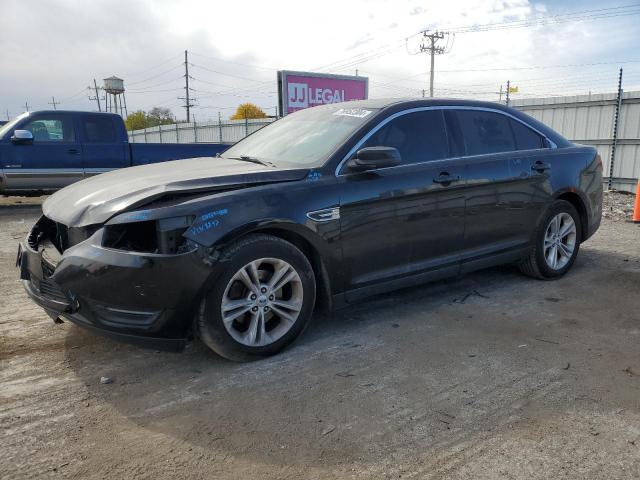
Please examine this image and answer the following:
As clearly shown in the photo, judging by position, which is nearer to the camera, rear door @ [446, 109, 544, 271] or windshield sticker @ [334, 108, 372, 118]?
windshield sticker @ [334, 108, 372, 118]

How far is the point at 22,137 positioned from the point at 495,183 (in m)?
8.73

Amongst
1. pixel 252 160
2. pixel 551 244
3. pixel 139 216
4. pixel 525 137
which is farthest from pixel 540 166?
pixel 139 216

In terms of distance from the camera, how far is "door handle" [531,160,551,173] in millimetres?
4875

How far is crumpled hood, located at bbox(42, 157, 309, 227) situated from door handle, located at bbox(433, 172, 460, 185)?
3.79ft

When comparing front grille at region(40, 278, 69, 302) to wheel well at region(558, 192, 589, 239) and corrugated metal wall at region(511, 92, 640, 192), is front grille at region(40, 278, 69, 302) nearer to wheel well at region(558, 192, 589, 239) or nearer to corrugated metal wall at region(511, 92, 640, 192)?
wheel well at region(558, 192, 589, 239)

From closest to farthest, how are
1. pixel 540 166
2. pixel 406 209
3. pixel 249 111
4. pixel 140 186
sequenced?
pixel 140 186 → pixel 406 209 → pixel 540 166 → pixel 249 111

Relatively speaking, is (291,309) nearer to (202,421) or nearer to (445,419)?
(202,421)

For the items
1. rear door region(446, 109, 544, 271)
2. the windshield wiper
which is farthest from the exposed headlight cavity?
rear door region(446, 109, 544, 271)

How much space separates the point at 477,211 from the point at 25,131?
8.70 metres

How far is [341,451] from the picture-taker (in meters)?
2.46

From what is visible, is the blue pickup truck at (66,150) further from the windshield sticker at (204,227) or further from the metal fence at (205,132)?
the metal fence at (205,132)

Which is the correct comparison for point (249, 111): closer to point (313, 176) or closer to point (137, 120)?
point (137, 120)

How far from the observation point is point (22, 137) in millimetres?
9586

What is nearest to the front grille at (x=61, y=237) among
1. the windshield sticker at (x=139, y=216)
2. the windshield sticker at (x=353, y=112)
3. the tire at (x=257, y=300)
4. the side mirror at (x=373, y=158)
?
the windshield sticker at (x=139, y=216)
